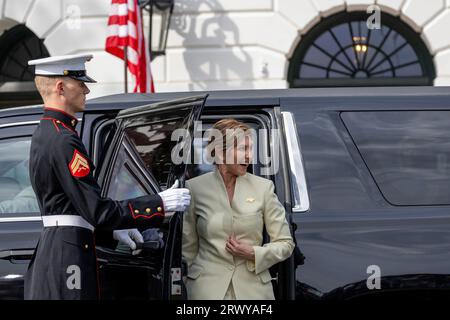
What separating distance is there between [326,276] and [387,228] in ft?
1.05

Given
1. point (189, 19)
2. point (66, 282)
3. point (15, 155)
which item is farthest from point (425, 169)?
point (189, 19)

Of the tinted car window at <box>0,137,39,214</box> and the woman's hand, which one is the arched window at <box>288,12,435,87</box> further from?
the woman's hand

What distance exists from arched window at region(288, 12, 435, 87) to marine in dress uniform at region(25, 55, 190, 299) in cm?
744

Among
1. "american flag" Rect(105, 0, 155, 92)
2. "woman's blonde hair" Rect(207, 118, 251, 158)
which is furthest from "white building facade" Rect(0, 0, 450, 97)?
"woman's blonde hair" Rect(207, 118, 251, 158)

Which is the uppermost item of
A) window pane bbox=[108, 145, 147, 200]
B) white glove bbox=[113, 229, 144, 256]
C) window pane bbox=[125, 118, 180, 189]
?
window pane bbox=[125, 118, 180, 189]

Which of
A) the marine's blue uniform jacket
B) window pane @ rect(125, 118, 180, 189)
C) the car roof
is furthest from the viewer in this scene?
the car roof

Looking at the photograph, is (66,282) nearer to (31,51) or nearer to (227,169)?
(227,169)

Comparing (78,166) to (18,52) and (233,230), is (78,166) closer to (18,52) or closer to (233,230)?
(233,230)

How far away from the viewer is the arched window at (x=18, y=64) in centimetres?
1058

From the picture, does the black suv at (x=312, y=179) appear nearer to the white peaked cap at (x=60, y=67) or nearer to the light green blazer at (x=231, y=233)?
the light green blazer at (x=231, y=233)

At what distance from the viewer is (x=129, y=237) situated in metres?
2.93

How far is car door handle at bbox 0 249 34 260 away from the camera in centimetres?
298

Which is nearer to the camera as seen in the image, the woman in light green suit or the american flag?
the woman in light green suit

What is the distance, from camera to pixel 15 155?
3242mm
